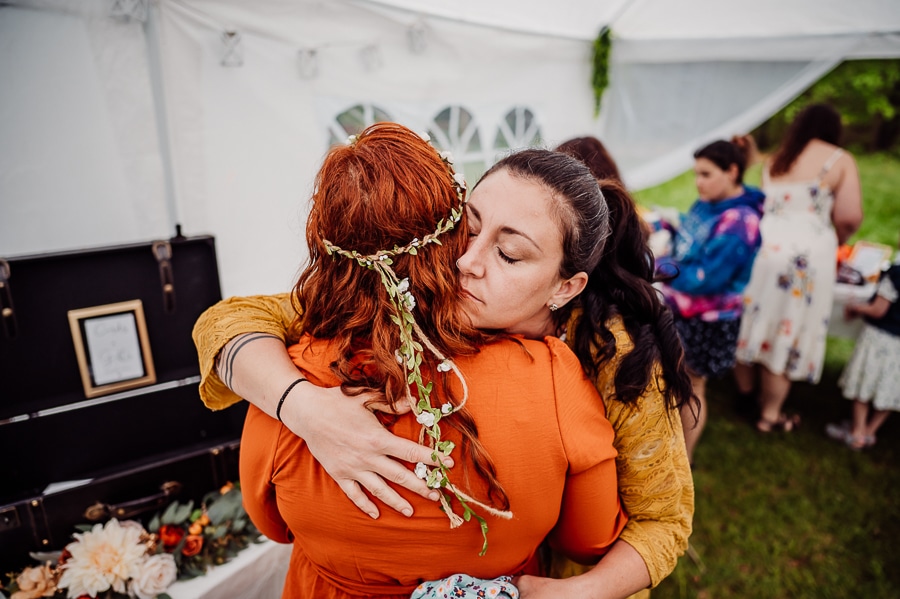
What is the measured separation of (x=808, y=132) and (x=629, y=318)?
3.33 meters

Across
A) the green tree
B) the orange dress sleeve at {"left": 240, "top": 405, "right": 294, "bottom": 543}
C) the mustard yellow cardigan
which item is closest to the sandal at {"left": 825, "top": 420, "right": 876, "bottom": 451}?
the mustard yellow cardigan

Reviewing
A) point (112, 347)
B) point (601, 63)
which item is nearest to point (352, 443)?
point (112, 347)

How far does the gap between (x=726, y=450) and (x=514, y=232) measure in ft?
11.3

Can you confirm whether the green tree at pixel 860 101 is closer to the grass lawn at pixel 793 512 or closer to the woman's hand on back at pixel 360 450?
the grass lawn at pixel 793 512

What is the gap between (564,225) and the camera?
3.51ft

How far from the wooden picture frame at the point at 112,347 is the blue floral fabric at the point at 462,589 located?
→ 148cm

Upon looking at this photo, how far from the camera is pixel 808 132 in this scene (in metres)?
3.54

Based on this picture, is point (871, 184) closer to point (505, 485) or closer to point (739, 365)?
point (739, 365)

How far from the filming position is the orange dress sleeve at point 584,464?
0.96 meters

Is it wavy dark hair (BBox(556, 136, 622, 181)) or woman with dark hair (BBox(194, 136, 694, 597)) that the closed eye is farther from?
wavy dark hair (BBox(556, 136, 622, 181))

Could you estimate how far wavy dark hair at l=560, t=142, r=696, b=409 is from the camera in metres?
1.11

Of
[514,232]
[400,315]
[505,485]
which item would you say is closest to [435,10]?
[514,232]

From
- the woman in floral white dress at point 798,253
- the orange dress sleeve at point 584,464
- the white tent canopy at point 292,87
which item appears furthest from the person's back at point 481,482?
the woman in floral white dress at point 798,253

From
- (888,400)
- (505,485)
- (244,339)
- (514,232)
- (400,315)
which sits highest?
(514,232)
